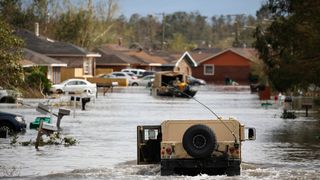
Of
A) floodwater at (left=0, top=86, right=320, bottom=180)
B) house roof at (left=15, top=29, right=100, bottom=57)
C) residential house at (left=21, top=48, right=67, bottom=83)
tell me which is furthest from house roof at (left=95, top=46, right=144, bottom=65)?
floodwater at (left=0, top=86, right=320, bottom=180)

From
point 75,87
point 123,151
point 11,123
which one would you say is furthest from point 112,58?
point 123,151

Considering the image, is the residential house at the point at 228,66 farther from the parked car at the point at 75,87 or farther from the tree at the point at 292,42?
the tree at the point at 292,42

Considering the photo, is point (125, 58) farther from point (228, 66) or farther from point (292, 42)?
point (292, 42)

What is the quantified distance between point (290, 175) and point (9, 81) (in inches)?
390

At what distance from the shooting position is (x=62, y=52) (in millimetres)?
97875

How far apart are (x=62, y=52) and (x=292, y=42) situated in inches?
1850

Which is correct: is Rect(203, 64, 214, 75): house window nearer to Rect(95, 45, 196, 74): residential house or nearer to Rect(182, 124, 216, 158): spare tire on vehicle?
Rect(95, 45, 196, 74): residential house

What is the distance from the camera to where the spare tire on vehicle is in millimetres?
22578

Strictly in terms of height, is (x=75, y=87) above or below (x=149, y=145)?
above

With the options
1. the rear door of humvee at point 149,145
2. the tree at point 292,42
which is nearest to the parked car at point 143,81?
the tree at point 292,42

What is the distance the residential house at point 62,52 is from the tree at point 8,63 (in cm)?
6352

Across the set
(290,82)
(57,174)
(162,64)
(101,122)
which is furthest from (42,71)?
(162,64)

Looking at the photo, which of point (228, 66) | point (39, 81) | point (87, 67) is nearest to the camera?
point (39, 81)

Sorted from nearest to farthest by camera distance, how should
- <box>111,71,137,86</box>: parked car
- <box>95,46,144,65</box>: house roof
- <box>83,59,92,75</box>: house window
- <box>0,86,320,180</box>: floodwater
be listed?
<box>0,86,320,180</box>: floodwater, <box>83,59,92,75</box>: house window, <box>111,71,137,86</box>: parked car, <box>95,46,144,65</box>: house roof
